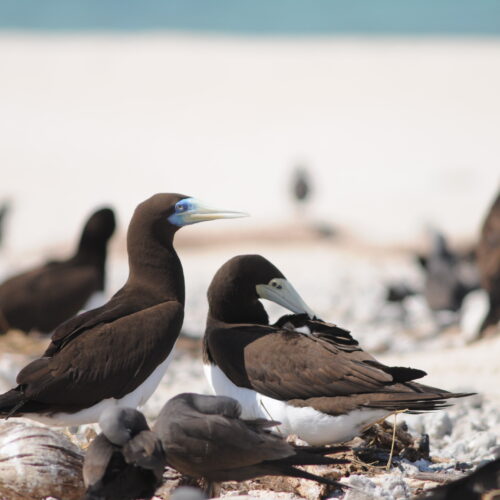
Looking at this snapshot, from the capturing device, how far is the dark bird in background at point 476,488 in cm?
457

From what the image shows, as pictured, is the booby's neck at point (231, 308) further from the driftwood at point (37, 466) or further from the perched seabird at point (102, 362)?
the driftwood at point (37, 466)

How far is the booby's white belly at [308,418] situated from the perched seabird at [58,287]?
502 cm

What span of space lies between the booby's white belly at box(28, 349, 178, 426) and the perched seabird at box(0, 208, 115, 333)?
477 centimetres

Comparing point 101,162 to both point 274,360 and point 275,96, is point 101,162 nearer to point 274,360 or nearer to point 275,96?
point 275,96

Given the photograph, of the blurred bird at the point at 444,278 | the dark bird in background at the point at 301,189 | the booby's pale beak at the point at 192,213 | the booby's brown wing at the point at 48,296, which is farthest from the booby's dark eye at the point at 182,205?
A: the dark bird in background at the point at 301,189

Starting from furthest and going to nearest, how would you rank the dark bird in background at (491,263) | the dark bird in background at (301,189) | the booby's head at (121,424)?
the dark bird in background at (301,189), the dark bird in background at (491,263), the booby's head at (121,424)

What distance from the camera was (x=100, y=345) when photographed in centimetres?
650

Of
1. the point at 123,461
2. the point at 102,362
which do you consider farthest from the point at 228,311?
the point at 123,461

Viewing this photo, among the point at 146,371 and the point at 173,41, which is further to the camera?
the point at 173,41

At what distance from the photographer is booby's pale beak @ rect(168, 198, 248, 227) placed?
735 centimetres

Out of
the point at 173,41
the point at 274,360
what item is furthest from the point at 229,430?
the point at 173,41

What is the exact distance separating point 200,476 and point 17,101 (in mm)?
48352

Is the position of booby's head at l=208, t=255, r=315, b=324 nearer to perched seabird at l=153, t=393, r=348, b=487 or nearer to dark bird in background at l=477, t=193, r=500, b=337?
perched seabird at l=153, t=393, r=348, b=487

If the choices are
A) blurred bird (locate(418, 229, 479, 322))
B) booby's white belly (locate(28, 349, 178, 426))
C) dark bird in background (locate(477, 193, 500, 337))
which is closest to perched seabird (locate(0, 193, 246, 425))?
booby's white belly (locate(28, 349, 178, 426))
